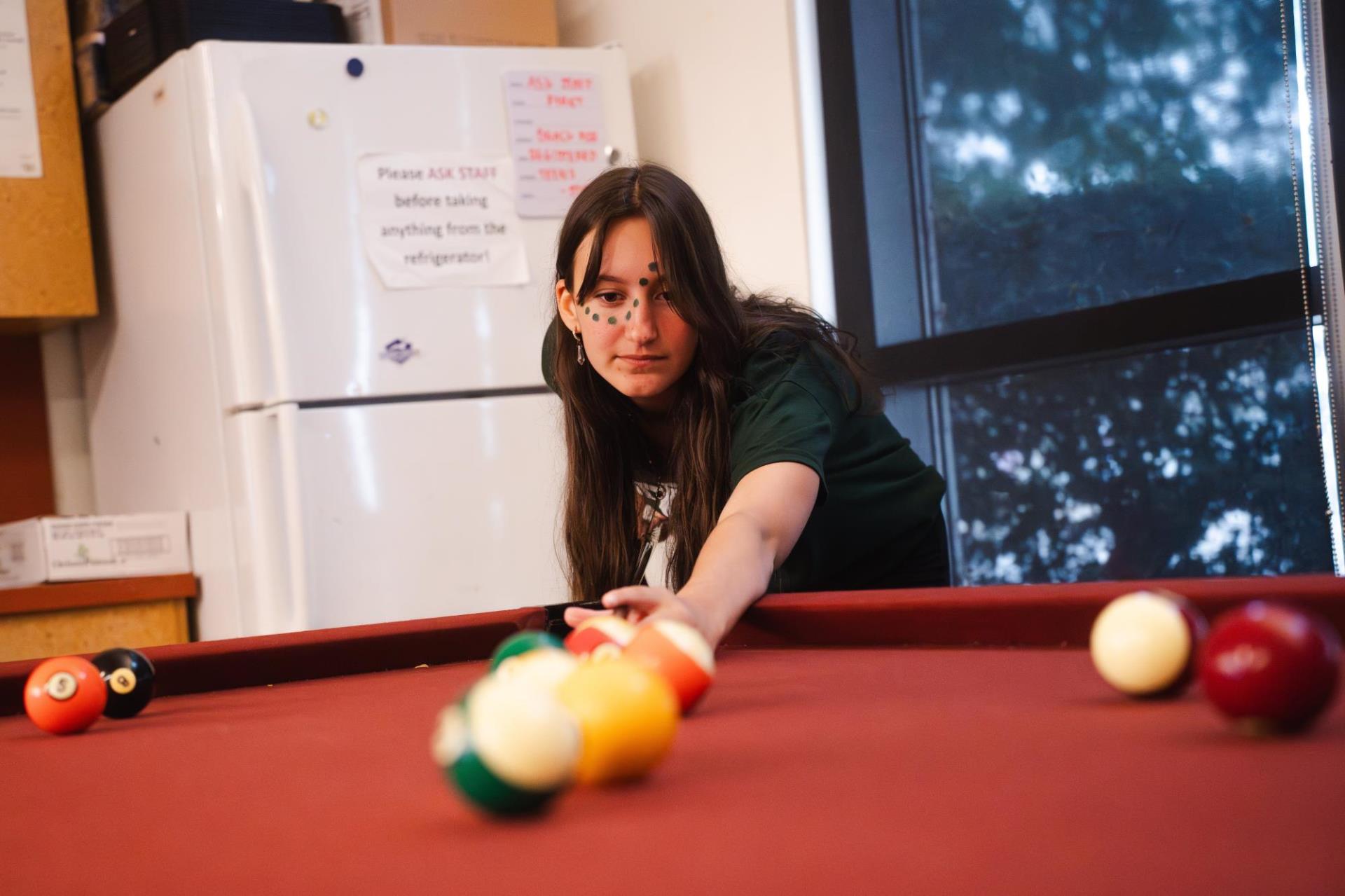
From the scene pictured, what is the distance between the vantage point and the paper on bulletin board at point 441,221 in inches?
121

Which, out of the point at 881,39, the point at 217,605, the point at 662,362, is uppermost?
the point at 881,39

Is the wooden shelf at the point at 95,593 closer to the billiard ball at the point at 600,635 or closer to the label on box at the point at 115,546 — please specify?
the label on box at the point at 115,546

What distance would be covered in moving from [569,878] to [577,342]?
1.50 meters

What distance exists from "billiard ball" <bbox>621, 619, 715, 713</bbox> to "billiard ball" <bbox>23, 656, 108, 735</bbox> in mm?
568

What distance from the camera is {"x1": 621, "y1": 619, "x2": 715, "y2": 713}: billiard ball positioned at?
42.4 inches

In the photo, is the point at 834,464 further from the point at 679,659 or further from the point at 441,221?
the point at 441,221

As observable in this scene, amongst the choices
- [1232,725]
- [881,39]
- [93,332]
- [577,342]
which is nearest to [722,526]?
[577,342]

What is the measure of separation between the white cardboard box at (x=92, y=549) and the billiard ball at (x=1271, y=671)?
2.83 m

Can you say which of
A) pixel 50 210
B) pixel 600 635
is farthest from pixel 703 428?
pixel 50 210

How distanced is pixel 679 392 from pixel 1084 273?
1.22 m

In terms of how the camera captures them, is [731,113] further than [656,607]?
Yes

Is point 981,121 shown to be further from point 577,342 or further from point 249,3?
point 249,3

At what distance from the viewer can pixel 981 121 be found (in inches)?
123

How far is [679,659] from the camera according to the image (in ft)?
3.55
